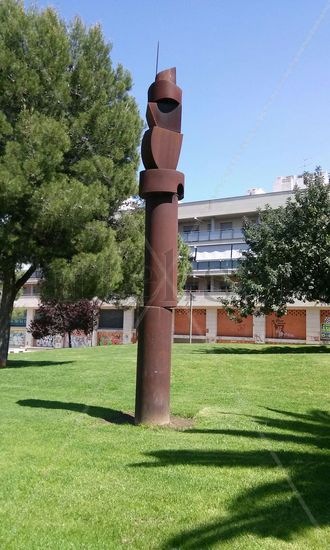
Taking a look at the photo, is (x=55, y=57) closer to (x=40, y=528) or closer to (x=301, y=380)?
(x=301, y=380)

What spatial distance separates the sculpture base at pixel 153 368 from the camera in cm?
672

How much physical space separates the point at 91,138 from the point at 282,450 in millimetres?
11504

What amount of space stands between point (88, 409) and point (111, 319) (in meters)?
40.2

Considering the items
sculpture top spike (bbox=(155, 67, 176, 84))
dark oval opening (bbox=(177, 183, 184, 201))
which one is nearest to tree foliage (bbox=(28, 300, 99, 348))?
dark oval opening (bbox=(177, 183, 184, 201))

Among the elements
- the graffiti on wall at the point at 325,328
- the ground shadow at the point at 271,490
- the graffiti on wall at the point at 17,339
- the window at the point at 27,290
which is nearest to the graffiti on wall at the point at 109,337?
the graffiti on wall at the point at 17,339

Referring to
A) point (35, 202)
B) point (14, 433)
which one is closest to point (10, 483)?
point (14, 433)

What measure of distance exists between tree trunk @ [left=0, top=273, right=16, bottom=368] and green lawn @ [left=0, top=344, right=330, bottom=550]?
6554mm

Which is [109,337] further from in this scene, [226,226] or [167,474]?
[167,474]

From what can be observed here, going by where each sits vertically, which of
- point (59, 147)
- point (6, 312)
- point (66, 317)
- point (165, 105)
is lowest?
point (6, 312)

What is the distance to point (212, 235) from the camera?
44.0 m

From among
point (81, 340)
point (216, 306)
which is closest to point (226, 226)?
point (216, 306)

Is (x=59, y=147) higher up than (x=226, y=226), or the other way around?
(x=226, y=226)

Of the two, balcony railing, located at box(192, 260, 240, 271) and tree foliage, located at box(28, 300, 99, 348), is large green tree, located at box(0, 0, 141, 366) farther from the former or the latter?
balcony railing, located at box(192, 260, 240, 271)

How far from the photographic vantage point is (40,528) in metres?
3.62
